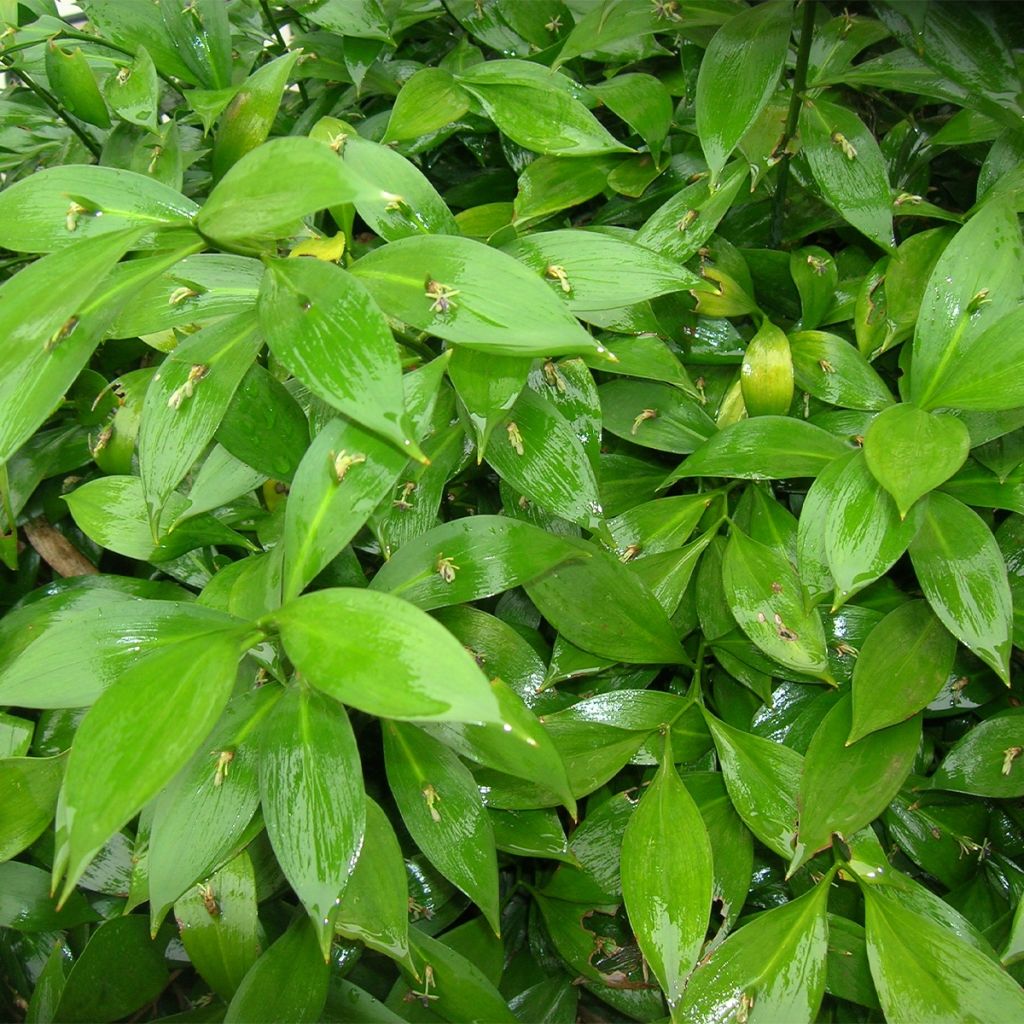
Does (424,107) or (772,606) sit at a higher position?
(424,107)

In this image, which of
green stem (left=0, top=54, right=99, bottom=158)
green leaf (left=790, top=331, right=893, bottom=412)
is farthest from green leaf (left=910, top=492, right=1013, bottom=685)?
green stem (left=0, top=54, right=99, bottom=158)

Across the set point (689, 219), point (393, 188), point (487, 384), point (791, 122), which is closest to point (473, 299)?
point (487, 384)

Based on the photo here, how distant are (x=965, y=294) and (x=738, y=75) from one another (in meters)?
0.22

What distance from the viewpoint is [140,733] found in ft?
1.35

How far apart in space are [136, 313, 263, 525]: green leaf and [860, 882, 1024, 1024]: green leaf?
485 mm

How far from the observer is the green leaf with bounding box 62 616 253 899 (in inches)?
15.2

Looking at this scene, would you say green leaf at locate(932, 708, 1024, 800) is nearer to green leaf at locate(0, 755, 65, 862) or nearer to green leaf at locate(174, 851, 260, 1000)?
green leaf at locate(174, 851, 260, 1000)

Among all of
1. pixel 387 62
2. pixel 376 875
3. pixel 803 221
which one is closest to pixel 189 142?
pixel 387 62

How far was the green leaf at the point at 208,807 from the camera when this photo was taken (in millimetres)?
504

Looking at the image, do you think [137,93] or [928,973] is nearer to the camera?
[928,973]

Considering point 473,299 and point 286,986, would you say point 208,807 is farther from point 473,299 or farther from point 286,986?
point 473,299

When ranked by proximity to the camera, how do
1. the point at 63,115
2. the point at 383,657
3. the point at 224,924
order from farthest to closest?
the point at 63,115
the point at 224,924
the point at 383,657

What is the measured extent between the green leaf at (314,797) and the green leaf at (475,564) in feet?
0.34

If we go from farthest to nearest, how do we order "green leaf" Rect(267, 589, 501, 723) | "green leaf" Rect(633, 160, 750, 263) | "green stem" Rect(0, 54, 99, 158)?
"green stem" Rect(0, 54, 99, 158) → "green leaf" Rect(633, 160, 750, 263) → "green leaf" Rect(267, 589, 501, 723)
